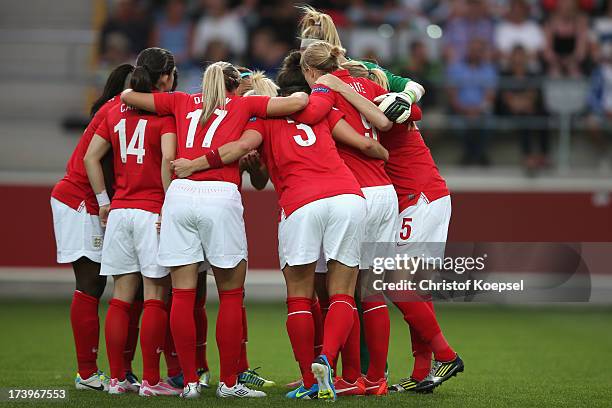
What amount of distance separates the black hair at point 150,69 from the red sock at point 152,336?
54.6 inches

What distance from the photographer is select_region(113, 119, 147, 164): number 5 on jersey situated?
675cm

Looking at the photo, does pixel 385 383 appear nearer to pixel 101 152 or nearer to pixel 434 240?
pixel 434 240

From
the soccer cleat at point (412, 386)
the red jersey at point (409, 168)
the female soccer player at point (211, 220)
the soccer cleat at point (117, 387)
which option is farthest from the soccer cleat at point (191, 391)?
the red jersey at point (409, 168)

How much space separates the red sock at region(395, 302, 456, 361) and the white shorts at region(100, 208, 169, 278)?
1606mm

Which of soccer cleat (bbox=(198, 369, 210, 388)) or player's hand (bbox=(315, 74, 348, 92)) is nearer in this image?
player's hand (bbox=(315, 74, 348, 92))

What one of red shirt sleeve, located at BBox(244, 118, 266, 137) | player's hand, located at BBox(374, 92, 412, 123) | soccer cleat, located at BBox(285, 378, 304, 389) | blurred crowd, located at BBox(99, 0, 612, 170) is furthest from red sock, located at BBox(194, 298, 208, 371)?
blurred crowd, located at BBox(99, 0, 612, 170)

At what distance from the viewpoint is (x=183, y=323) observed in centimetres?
647

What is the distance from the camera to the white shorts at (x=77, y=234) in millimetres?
7027

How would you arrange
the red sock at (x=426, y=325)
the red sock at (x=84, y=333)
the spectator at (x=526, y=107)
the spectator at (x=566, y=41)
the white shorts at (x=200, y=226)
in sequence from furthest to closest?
the spectator at (x=566, y=41) → the spectator at (x=526, y=107) → the red sock at (x=84, y=333) → the red sock at (x=426, y=325) → the white shorts at (x=200, y=226)

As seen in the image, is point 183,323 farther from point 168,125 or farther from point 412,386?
point 412,386

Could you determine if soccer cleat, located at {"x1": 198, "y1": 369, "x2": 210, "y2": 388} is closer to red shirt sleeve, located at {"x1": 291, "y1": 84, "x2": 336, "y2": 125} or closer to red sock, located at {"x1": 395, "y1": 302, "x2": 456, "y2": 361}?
red sock, located at {"x1": 395, "y1": 302, "x2": 456, "y2": 361}

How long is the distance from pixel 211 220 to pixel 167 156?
55 cm

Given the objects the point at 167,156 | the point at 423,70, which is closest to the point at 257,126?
the point at 167,156

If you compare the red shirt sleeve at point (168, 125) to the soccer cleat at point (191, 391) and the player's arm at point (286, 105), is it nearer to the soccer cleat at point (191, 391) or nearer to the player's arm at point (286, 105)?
the player's arm at point (286, 105)
